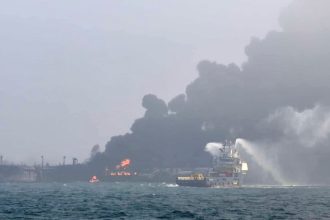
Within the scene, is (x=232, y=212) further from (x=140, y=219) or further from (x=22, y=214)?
(x=22, y=214)

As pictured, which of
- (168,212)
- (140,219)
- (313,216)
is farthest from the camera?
(168,212)

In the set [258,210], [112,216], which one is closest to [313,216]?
[258,210]

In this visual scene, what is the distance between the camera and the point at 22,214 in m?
165

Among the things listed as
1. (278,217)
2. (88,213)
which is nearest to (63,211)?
(88,213)

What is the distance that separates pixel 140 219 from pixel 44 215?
25.6m

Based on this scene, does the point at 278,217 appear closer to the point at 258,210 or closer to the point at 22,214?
the point at 258,210

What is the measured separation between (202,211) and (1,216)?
53.3 meters

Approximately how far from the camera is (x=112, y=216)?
520 feet

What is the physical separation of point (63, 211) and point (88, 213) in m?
10.2

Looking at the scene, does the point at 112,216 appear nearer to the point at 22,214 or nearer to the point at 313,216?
the point at 22,214

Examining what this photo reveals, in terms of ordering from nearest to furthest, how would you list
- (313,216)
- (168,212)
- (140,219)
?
(140,219) → (313,216) → (168,212)

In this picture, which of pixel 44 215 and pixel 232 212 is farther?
pixel 232 212

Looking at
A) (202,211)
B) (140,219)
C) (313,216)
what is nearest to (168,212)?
(202,211)

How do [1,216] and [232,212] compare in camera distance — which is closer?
[1,216]
